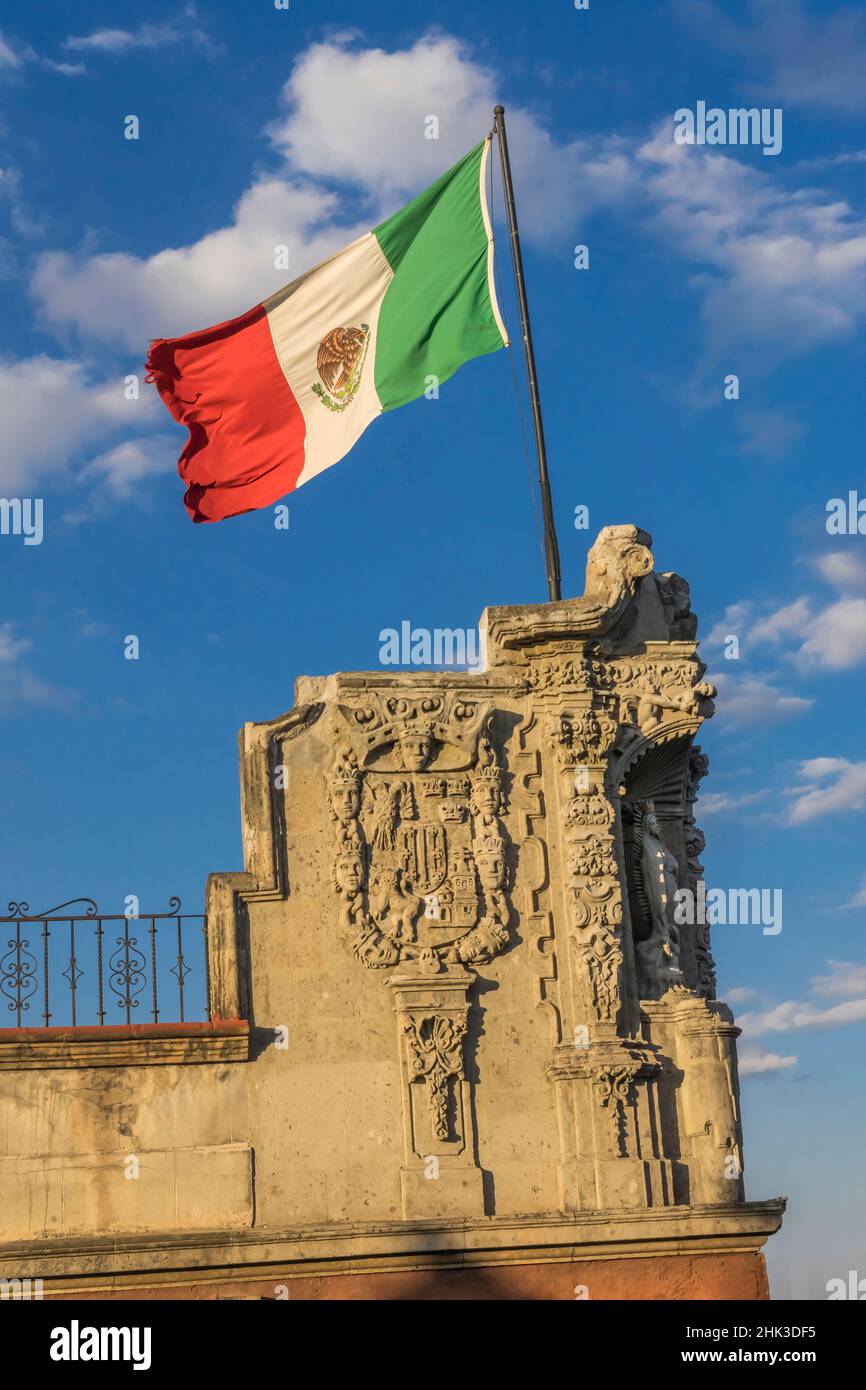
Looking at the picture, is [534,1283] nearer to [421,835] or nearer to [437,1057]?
[437,1057]

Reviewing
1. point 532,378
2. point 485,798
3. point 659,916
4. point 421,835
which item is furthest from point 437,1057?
point 532,378

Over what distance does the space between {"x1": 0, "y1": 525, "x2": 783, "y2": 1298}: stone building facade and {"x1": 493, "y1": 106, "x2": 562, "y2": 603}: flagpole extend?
0.54 metres

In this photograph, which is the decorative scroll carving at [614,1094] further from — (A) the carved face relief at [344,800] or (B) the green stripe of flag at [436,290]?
(B) the green stripe of flag at [436,290]

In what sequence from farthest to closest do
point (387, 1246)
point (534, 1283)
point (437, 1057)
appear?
point (437, 1057) < point (534, 1283) < point (387, 1246)

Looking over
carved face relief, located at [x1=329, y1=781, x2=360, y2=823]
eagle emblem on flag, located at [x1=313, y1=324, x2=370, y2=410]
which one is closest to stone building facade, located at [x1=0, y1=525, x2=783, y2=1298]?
carved face relief, located at [x1=329, y1=781, x2=360, y2=823]

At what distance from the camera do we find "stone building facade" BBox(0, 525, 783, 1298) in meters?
15.4

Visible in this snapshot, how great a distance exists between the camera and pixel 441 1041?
635 inches

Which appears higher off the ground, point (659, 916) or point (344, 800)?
point (344, 800)

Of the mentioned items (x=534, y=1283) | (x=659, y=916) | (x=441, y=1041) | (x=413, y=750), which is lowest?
(x=534, y=1283)

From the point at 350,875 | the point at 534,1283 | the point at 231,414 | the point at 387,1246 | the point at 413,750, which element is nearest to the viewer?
the point at 387,1246

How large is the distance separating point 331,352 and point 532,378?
1.89 meters

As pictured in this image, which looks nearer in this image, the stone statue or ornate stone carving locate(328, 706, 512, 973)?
ornate stone carving locate(328, 706, 512, 973)

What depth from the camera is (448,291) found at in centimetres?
1869

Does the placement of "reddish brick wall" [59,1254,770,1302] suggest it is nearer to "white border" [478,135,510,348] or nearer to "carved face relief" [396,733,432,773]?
"carved face relief" [396,733,432,773]
